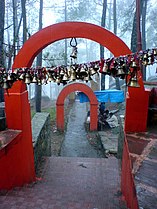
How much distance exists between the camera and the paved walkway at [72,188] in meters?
3.51

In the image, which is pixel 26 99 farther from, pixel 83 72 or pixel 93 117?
pixel 93 117

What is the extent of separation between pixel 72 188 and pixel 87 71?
105 inches

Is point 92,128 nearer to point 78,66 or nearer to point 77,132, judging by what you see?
point 77,132

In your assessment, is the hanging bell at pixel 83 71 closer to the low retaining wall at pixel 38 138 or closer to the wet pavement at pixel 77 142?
the low retaining wall at pixel 38 138

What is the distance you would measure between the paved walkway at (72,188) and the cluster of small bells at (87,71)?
2.09 metres

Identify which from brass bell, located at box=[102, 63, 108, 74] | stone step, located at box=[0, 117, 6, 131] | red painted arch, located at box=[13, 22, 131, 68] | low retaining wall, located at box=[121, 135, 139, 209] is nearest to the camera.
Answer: low retaining wall, located at box=[121, 135, 139, 209]

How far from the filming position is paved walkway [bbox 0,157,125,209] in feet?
11.5

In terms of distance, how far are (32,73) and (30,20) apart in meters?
22.1

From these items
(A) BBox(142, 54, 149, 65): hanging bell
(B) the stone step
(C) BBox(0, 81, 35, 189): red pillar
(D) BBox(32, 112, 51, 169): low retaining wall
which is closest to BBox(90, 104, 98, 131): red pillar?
(D) BBox(32, 112, 51, 169): low retaining wall

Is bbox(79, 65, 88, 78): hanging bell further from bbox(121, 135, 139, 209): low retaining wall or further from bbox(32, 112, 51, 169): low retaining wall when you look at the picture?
bbox(32, 112, 51, 169): low retaining wall

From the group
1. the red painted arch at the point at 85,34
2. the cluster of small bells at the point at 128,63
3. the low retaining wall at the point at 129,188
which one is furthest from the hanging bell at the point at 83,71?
the low retaining wall at the point at 129,188

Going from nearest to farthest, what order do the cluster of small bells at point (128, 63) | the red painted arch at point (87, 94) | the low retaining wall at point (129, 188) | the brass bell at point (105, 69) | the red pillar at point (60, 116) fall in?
the low retaining wall at point (129, 188) < the cluster of small bells at point (128, 63) < the brass bell at point (105, 69) < the red painted arch at point (87, 94) < the red pillar at point (60, 116)

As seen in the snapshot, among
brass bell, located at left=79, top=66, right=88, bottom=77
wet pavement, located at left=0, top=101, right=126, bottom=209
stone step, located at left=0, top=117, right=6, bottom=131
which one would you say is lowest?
wet pavement, located at left=0, top=101, right=126, bottom=209

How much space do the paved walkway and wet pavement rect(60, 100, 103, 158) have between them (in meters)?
2.84
